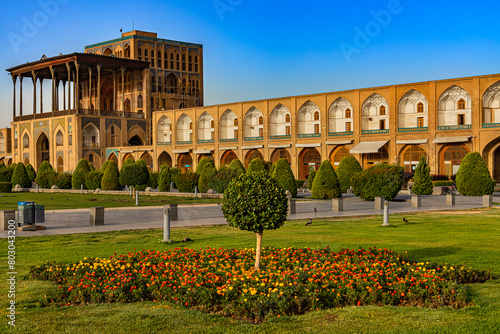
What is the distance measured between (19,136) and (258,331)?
227ft

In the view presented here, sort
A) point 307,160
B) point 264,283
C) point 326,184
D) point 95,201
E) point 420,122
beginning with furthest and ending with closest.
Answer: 1. point 307,160
2. point 420,122
3. point 326,184
4. point 95,201
5. point 264,283

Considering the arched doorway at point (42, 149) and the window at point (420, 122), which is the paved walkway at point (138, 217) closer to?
the window at point (420, 122)

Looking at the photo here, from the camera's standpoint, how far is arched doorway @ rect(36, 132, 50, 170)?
214ft

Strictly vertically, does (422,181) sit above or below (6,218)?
above

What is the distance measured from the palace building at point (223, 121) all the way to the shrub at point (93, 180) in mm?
18681

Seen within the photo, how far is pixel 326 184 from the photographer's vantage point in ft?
86.6

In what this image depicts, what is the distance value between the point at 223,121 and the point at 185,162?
6740 mm

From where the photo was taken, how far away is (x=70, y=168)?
198 ft

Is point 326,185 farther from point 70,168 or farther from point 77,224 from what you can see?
point 70,168

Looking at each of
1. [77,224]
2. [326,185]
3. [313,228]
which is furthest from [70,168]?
[313,228]

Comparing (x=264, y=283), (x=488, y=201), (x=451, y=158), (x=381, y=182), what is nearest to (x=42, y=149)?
(x=451, y=158)

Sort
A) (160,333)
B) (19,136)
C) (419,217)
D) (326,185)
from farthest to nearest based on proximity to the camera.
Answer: (19,136), (326,185), (419,217), (160,333)

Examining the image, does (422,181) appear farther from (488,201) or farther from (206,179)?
(206,179)

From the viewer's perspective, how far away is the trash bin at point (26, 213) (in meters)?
13.6
